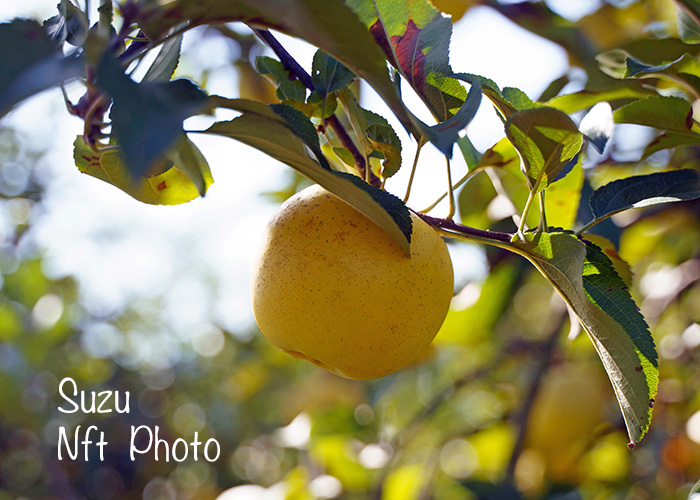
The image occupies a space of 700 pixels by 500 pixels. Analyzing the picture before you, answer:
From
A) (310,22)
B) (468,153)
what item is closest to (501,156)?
(468,153)

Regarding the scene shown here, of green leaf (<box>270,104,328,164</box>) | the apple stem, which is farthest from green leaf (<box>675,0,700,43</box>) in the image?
green leaf (<box>270,104,328,164</box>)

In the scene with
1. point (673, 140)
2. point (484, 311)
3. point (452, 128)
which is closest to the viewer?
point (452, 128)

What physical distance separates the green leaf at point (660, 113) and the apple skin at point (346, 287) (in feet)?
0.87

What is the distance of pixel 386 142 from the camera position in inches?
21.8

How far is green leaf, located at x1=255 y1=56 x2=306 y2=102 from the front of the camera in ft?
1.95

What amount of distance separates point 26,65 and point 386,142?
1.02ft

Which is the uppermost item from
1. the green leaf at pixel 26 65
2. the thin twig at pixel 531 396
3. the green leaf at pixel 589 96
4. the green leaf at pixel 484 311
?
the green leaf at pixel 26 65

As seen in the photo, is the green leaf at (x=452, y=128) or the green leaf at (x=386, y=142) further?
the green leaf at (x=386, y=142)

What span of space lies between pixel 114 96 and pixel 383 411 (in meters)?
1.47

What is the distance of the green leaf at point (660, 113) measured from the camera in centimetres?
61

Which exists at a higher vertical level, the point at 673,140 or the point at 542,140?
the point at 542,140

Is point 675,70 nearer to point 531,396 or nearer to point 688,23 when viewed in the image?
point 688,23

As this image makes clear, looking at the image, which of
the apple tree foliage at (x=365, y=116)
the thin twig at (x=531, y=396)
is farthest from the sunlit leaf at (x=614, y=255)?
the thin twig at (x=531, y=396)

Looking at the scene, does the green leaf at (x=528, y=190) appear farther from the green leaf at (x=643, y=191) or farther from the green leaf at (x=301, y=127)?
the green leaf at (x=301, y=127)
